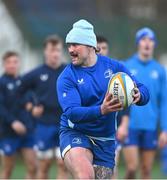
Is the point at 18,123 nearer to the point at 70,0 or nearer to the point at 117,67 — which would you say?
the point at 117,67

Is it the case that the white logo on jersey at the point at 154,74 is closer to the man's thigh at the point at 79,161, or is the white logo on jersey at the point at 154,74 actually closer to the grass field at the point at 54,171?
the grass field at the point at 54,171

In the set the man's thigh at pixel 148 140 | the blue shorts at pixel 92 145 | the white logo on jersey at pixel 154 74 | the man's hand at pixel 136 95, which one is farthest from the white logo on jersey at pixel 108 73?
the man's thigh at pixel 148 140

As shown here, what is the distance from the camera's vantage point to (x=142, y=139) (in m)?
14.1

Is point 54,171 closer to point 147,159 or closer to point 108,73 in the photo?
point 147,159

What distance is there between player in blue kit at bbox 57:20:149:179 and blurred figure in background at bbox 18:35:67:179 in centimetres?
377

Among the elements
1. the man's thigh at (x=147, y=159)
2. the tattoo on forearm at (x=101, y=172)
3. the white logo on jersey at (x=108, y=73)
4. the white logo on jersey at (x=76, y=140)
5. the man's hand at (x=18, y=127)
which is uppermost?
the white logo on jersey at (x=108, y=73)

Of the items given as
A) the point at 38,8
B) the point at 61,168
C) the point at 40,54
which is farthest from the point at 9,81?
the point at 38,8

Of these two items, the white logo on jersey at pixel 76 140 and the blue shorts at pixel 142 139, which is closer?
the white logo on jersey at pixel 76 140

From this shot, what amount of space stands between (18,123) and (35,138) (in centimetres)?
47

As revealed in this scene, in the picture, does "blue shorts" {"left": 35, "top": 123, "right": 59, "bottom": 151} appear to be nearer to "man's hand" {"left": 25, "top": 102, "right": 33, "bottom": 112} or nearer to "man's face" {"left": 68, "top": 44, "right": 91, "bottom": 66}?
"man's hand" {"left": 25, "top": 102, "right": 33, "bottom": 112}

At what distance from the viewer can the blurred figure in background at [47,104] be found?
45.7 ft

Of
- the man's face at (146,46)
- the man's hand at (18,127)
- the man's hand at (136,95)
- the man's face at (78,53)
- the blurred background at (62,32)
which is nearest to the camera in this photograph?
the man's hand at (136,95)

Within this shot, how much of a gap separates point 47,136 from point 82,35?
4.50 m

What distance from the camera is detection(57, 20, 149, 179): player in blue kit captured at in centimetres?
962
